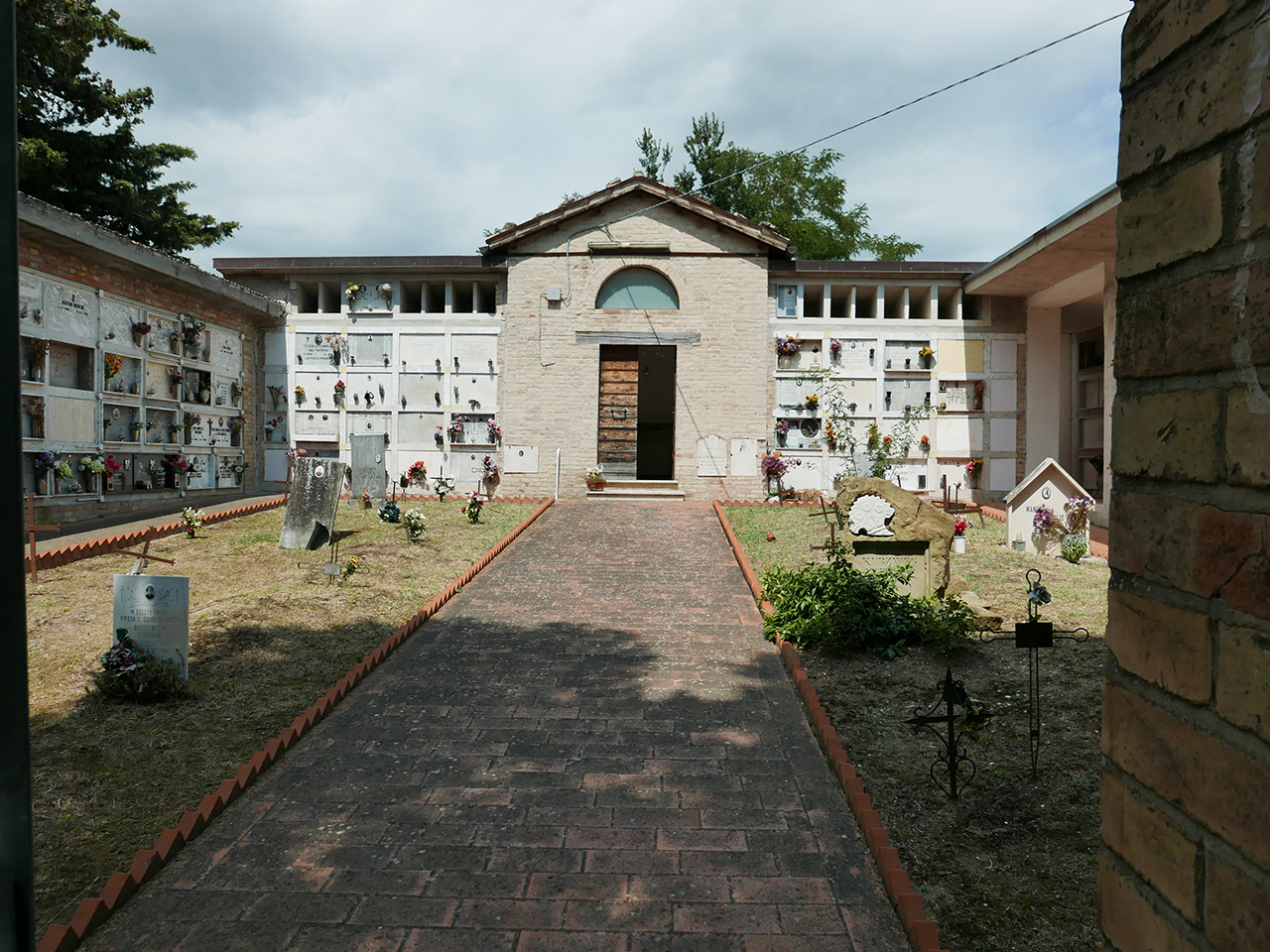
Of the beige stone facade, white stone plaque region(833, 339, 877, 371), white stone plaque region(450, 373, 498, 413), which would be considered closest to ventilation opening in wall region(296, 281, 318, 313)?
the beige stone facade

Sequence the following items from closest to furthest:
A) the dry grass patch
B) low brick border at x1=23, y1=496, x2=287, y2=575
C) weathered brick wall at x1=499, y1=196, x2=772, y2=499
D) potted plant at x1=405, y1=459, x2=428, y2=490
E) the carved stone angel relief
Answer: the dry grass patch, the carved stone angel relief, low brick border at x1=23, y1=496, x2=287, y2=575, weathered brick wall at x1=499, y1=196, x2=772, y2=499, potted plant at x1=405, y1=459, x2=428, y2=490

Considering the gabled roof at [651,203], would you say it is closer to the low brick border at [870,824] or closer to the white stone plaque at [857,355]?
the white stone plaque at [857,355]

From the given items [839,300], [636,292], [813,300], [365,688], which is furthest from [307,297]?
[365,688]

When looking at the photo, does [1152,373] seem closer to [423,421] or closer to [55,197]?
[423,421]

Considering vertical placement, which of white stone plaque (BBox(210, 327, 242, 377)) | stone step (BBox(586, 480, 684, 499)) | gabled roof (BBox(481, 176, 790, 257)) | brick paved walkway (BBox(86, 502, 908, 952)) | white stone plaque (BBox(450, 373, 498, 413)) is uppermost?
gabled roof (BBox(481, 176, 790, 257))

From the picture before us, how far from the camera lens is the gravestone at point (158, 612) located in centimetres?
494

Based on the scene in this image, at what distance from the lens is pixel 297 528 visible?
33.1ft

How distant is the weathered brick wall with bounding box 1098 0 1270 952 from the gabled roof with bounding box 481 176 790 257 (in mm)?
14846

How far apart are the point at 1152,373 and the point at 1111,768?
709 millimetres

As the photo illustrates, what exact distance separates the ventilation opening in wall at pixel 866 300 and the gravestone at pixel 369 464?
10.6 m

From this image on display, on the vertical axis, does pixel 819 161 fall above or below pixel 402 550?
above

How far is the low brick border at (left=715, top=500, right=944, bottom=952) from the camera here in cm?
270

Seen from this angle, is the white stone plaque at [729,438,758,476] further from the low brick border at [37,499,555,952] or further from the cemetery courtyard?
the low brick border at [37,499,555,952]

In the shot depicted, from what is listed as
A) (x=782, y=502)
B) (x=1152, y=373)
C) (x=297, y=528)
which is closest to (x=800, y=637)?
(x=1152, y=373)
